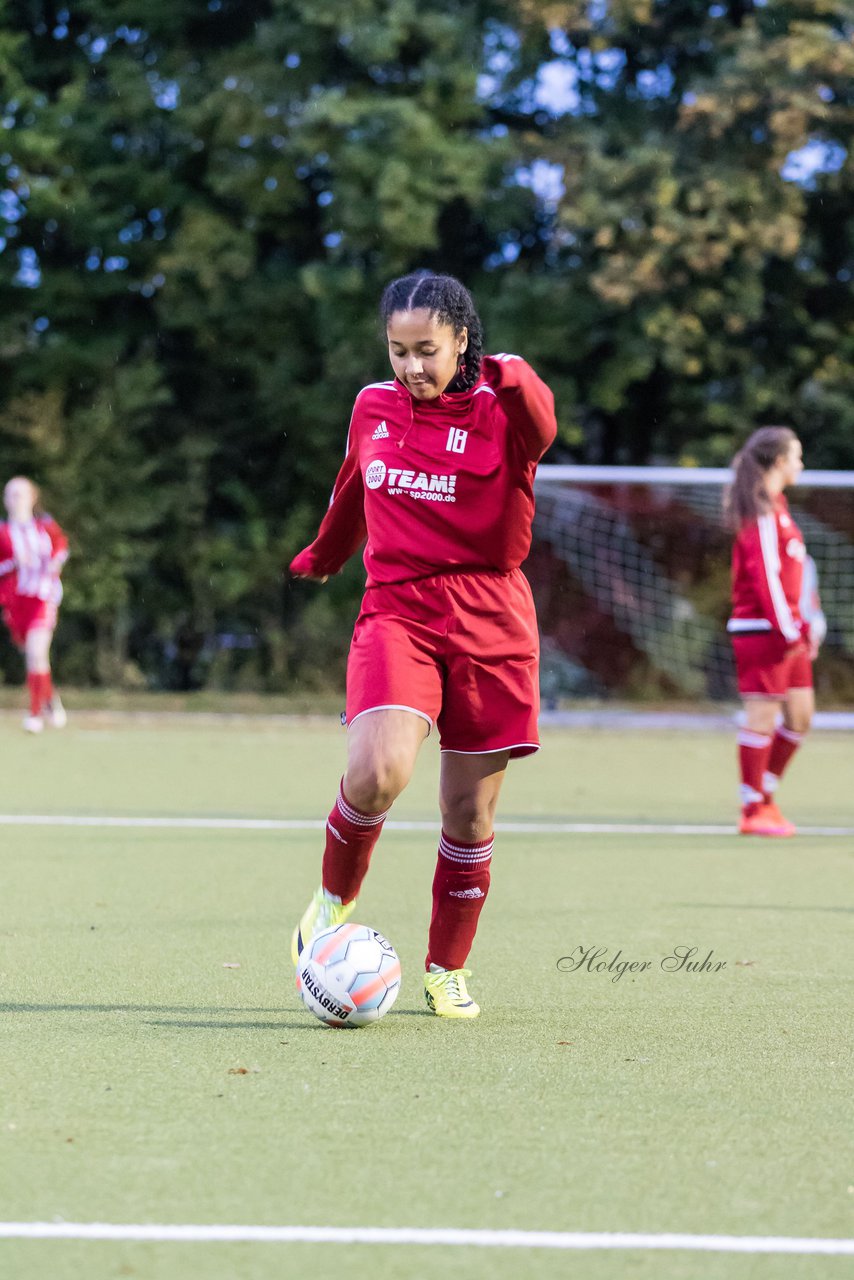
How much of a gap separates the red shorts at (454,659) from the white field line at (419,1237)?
1.81 meters

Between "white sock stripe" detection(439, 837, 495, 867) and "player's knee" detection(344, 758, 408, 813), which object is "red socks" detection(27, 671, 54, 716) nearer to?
"white sock stripe" detection(439, 837, 495, 867)

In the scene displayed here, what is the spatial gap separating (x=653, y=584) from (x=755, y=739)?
9803 millimetres

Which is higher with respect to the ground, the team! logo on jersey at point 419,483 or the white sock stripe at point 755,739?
the team! logo on jersey at point 419,483

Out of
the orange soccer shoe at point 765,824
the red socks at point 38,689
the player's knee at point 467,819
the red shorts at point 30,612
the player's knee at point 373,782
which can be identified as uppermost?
the player's knee at point 373,782

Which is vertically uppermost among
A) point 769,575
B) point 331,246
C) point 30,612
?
point 331,246

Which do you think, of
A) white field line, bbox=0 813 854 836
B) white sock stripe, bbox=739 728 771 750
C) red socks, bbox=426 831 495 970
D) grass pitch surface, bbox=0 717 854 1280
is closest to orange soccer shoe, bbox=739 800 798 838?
white field line, bbox=0 813 854 836

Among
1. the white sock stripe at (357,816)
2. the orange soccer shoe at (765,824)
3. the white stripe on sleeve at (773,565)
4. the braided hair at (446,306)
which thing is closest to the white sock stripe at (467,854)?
the white sock stripe at (357,816)

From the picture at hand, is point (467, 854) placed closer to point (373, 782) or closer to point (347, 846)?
point (347, 846)

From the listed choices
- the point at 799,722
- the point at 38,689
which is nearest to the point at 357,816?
the point at 799,722

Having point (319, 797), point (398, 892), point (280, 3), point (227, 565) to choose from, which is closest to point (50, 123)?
point (280, 3)

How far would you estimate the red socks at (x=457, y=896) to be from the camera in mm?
4961

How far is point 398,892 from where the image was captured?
725 centimetres

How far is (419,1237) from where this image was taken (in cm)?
297

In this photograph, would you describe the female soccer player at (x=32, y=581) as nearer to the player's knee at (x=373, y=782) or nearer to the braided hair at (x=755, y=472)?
the braided hair at (x=755, y=472)
